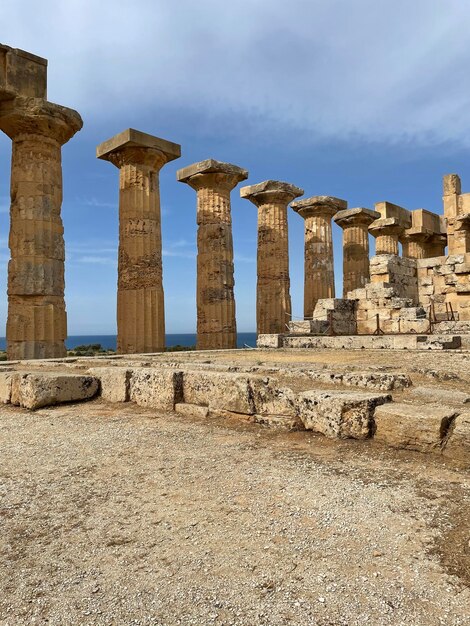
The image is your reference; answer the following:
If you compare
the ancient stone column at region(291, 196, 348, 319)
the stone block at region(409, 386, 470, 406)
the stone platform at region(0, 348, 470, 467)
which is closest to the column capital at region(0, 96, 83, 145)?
the stone platform at region(0, 348, 470, 467)

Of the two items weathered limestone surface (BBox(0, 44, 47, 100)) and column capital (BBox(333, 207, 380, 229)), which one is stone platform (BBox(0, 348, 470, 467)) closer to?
weathered limestone surface (BBox(0, 44, 47, 100))

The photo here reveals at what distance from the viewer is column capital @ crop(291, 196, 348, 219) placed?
2442 centimetres

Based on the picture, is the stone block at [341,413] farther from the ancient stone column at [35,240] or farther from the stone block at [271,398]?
the ancient stone column at [35,240]

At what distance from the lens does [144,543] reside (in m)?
2.77

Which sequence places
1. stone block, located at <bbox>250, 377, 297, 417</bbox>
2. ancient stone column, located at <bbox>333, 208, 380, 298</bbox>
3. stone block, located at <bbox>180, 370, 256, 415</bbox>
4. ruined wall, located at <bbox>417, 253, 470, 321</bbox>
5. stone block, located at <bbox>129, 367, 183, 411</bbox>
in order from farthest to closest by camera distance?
ancient stone column, located at <bbox>333, 208, 380, 298</bbox> < ruined wall, located at <bbox>417, 253, 470, 321</bbox> < stone block, located at <bbox>129, 367, 183, 411</bbox> < stone block, located at <bbox>180, 370, 256, 415</bbox> < stone block, located at <bbox>250, 377, 297, 417</bbox>

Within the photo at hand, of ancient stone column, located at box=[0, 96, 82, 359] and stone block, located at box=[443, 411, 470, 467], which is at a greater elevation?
ancient stone column, located at box=[0, 96, 82, 359]

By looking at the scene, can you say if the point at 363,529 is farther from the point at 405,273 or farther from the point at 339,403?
the point at 405,273

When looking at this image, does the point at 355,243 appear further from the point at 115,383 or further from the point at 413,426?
the point at 413,426

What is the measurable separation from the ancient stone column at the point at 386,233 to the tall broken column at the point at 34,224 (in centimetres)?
1871

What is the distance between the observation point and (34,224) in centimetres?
1376

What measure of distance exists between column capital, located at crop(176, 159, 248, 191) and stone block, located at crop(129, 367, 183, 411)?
1340cm

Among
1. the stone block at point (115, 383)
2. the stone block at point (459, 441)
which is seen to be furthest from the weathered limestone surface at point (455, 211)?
the stone block at point (459, 441)

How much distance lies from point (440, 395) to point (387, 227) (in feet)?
80.1

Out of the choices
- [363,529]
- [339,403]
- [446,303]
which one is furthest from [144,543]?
[446,303]
